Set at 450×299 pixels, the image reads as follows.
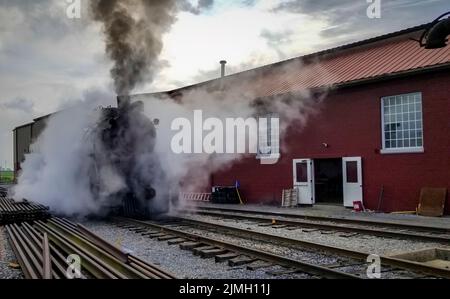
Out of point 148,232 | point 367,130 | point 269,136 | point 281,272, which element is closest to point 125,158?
point 148,232

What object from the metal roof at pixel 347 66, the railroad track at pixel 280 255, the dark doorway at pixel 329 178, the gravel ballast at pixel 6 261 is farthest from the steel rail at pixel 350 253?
the dark doorway at pixel 329 178

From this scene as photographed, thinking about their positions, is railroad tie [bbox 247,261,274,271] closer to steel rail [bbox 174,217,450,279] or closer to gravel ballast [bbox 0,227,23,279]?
steel rail [bbox 174,217,450,279]

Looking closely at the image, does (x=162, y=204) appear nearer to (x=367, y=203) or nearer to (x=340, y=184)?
(x=367, y=203)

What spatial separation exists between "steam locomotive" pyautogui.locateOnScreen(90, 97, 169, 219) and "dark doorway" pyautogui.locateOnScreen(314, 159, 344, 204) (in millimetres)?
8335

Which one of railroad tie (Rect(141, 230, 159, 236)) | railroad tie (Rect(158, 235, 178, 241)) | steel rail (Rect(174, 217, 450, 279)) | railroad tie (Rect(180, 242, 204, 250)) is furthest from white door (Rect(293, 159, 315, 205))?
railroad tie (Rect(180, 242, 204, 250))

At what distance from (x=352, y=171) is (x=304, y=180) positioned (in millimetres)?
2137

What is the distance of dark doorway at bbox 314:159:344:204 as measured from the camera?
728 inches

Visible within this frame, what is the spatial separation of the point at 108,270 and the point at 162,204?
23.2 feet

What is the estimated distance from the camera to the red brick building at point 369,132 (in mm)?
13906

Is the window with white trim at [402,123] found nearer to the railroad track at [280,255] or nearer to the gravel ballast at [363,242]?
the gravel ballast at [363,242]

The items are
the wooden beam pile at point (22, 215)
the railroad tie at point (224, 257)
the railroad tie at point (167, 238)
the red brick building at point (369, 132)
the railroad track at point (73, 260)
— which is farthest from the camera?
the red brick building at point (369, 132)

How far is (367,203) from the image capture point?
15383 millimetres

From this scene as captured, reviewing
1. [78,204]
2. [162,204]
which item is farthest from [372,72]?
[78,204]

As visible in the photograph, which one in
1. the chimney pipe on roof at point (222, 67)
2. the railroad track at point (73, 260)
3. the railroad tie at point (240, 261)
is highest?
the chimney pipe on roof at point (222, 67)
